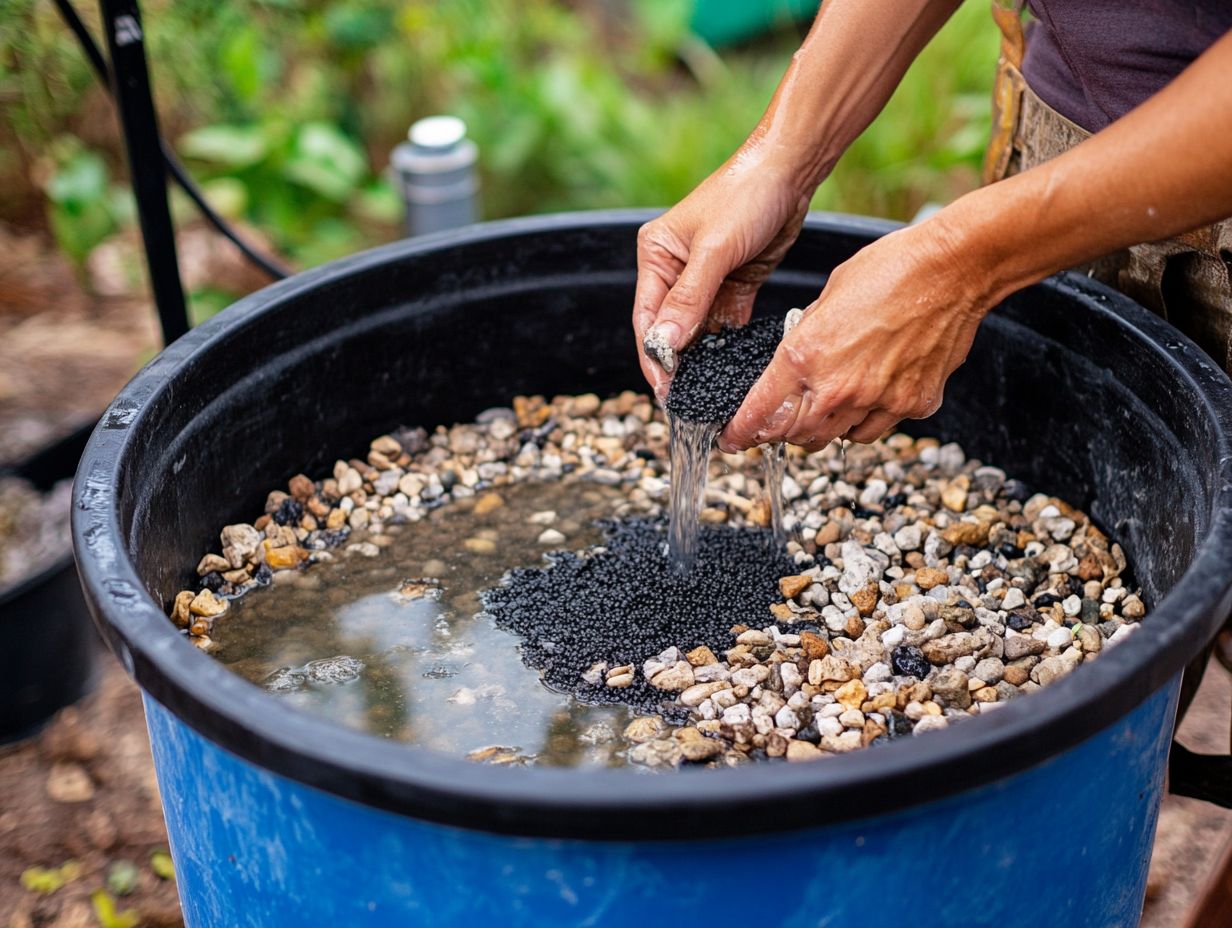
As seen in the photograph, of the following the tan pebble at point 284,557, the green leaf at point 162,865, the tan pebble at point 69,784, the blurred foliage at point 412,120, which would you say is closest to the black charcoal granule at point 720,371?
the tan pebble at point 284,557

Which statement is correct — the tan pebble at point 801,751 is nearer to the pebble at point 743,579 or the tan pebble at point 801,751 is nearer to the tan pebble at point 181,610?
the pebble at point 743,579

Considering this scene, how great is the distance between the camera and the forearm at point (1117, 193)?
0.99m

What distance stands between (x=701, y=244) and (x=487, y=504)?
0.50 metres

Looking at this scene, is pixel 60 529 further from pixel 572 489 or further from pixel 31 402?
pixel 572 489

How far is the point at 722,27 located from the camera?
4551 mm

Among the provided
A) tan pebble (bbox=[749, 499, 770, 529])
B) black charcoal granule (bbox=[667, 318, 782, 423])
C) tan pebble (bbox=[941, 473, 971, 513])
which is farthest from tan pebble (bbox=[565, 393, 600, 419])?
tan pebble (bbox=[941, 473, 971, 513])

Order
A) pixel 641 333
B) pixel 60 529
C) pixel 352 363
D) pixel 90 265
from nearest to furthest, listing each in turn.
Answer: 1. pixel 641 333
2. pixel 352 363
3. pixel 60 529
4. pixel 90 265

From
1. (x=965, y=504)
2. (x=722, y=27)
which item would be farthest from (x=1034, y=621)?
(x=722, y=27)

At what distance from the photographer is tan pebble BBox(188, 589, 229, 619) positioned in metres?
1.45

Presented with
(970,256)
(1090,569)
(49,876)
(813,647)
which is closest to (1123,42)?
(970,256)

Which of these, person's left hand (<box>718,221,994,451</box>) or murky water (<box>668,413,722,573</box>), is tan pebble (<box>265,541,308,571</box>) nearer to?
murky water (<box>668,413,722,573</box>)

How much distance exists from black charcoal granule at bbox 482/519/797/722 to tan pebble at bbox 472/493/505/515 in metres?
0.15

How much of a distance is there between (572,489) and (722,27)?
325 cm

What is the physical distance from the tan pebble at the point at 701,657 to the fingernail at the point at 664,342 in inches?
12.7
